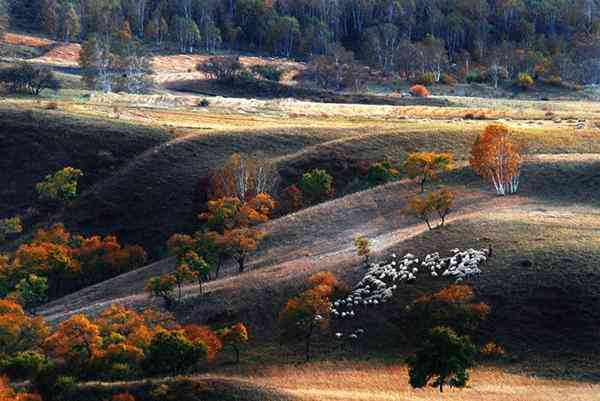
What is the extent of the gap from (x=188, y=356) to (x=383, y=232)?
35207 mm

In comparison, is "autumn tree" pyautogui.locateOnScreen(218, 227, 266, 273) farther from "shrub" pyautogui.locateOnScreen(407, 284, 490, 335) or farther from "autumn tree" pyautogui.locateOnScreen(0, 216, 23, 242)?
"autumn tree" pyautogui.locateOnScreen(0, 216, 23, 242)

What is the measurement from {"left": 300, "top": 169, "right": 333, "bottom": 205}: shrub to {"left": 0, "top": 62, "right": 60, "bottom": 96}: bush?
86.2 m

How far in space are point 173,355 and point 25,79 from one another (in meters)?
131

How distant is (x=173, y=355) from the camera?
64.8m

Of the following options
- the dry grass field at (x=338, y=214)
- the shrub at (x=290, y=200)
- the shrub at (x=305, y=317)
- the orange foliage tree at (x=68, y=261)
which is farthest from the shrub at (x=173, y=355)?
the shrub at (x=290, y=200)

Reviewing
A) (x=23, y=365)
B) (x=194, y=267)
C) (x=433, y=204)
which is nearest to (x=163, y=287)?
(x=194, y=267)

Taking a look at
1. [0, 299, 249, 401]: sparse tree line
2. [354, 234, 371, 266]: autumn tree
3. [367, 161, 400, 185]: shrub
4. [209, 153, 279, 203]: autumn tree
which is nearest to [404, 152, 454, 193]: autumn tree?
[367, 161, 400, 185]: shrub

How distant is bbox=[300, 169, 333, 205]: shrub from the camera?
Result: 4530 inches

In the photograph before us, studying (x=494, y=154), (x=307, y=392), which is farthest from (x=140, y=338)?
(x=494, y=154)

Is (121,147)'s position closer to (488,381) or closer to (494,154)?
(494,154)

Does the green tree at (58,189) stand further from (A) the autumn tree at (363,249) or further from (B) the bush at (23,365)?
(A) the autumn tree at (363,249)

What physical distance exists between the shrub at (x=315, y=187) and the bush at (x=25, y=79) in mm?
86175

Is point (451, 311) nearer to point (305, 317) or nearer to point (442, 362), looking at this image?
point (442, 362)

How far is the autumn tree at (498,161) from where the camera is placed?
10217 cm
